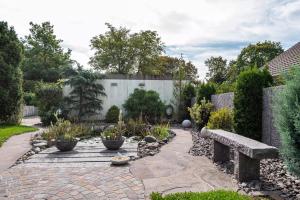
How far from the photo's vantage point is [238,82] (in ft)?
23.8

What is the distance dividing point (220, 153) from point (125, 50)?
19.6 meters

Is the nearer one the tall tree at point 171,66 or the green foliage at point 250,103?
the green foliage at point 250,103

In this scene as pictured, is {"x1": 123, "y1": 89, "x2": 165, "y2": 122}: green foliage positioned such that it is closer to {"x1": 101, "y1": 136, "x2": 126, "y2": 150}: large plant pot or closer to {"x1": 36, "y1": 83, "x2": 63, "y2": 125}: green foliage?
{"x1": 36, "y1": 83, "x2": 63, "y2": 125}: green foliage

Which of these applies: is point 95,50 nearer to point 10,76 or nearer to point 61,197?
point 10,76

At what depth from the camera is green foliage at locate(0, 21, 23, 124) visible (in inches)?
488

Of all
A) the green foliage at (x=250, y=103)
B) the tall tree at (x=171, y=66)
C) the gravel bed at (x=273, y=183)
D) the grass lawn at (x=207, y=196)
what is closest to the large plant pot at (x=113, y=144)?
the gravel bed at (x=273, y=183)

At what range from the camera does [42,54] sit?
30.4 m

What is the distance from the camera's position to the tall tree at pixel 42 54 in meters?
29.4

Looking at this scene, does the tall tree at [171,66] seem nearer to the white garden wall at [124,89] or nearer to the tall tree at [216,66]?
the tall tree at [216,66]

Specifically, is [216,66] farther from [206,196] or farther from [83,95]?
[206,196]

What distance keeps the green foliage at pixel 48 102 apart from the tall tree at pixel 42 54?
52.8ft

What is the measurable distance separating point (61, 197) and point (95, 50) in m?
22.2

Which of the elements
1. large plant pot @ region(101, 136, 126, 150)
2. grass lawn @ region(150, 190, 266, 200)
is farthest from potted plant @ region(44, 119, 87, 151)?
grass lawn @ region(150, 190, 266, 200)

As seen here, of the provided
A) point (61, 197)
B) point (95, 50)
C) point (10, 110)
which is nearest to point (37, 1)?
point (61, 197)
